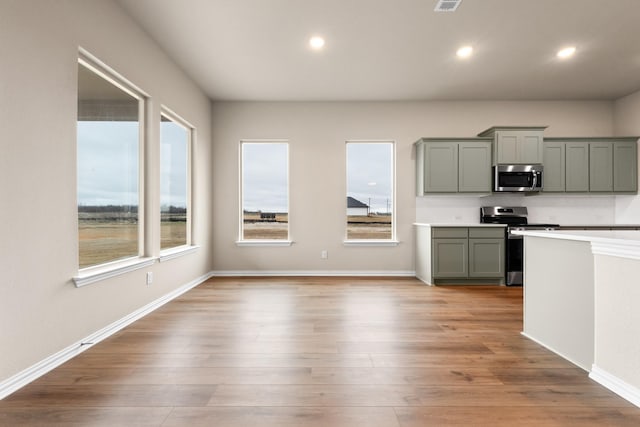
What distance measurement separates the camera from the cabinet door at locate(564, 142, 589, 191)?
5.04 meters

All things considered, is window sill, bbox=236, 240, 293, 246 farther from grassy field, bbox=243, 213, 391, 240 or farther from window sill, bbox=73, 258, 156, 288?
window sill, bbox=73, 258, 156, 288

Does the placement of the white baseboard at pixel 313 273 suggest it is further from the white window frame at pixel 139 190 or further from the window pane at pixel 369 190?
the white window frame at pixel 139 190

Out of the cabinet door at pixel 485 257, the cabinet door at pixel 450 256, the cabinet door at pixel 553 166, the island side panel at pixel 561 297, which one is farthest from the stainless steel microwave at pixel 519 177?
the island side panel at pixel 561 297

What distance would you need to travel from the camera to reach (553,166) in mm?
5031

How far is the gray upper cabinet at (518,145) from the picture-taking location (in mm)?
4922

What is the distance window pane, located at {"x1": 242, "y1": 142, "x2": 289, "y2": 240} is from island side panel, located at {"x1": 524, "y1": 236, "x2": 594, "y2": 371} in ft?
12.1

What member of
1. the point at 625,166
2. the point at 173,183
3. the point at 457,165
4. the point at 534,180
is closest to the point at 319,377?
the point at 173,183

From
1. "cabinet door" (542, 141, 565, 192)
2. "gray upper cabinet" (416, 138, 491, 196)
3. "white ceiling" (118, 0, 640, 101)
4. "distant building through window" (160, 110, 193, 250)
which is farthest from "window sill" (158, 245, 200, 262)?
"cabinet door" (542, 141, 565, 192)

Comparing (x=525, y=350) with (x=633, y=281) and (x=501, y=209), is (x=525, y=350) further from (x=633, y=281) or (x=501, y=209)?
(x=501, y=209)

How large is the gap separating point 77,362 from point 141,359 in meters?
0.41

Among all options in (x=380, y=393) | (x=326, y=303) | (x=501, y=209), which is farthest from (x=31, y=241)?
(x=501, y=209)

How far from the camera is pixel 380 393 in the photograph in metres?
1.89

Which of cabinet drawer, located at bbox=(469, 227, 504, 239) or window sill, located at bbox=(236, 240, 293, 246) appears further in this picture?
window sill, located at bbox=(236, 240, 293, 246)

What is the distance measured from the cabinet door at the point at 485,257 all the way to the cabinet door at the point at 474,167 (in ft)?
2.63
